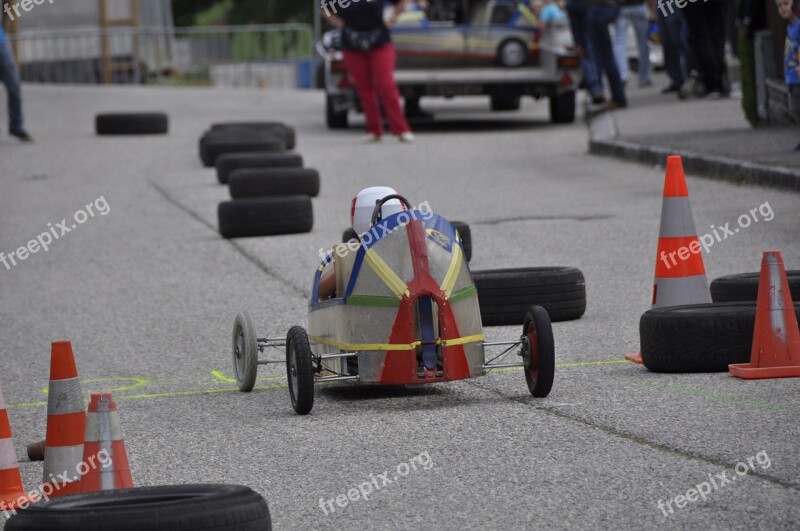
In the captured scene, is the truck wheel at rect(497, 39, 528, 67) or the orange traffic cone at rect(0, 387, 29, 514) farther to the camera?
the truck wheel at rect(497, 39, 528, 67)

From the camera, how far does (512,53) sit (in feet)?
61.4

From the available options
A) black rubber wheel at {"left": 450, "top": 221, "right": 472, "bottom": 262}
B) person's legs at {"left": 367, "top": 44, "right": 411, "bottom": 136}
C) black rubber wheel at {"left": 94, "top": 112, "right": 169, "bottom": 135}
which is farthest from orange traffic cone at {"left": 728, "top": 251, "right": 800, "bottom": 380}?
black rubber wheel at {"left": 94, "top": 112, "right": 169, "bottom": 135}

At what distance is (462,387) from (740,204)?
579 centimetres

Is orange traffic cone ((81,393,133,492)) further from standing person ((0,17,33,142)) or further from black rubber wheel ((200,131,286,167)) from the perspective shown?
standing person ((0,17,33,142))

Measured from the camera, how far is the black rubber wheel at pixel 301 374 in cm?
573

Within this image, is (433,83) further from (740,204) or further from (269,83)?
(269,83)

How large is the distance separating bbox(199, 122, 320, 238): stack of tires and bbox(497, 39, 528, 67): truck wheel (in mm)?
3446

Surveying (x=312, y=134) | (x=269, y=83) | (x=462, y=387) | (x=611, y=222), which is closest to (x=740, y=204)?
(x=611, y=222)

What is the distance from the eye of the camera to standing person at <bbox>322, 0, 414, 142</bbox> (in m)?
16.1

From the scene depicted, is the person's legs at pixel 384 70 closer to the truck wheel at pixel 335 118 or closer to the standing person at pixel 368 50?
the standing person at pixel 368 50

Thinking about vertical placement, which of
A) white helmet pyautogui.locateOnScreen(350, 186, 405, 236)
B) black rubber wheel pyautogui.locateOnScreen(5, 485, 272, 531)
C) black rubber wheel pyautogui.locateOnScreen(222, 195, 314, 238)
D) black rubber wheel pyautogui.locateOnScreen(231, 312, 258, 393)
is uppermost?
white helmet pyautogui.locateOnScreen(350, 186, 405, 236)

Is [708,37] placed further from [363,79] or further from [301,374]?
[301,374]

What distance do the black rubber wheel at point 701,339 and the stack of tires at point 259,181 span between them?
5.37 meters

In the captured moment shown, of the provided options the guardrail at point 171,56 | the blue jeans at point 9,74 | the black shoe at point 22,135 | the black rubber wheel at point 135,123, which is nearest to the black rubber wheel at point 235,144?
the blue jeans at point 9,74
